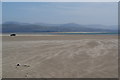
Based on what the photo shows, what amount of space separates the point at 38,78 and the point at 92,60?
4.22 metres

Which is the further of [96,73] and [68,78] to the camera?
[96,73]

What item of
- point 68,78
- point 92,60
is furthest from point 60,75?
point 92,60

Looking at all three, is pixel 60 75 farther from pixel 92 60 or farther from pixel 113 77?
pixel 92 60

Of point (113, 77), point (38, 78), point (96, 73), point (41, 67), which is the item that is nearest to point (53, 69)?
point (41, 67)

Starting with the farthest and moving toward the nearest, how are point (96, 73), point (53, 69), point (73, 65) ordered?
point (73, 65)
point (53, 69)
point (96, 73)

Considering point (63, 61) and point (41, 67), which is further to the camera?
point (63, 61)

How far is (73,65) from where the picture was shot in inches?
395

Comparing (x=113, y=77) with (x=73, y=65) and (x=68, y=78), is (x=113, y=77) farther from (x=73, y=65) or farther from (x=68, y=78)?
(x=73, y=65)

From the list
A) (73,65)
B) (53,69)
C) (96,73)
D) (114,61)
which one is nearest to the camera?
(96,73)

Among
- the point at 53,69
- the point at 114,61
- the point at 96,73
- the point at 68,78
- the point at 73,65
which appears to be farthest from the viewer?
the point at 114,61

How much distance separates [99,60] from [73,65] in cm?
191

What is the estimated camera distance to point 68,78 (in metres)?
7.92

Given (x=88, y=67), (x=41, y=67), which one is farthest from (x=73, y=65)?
(x=41, y=67)

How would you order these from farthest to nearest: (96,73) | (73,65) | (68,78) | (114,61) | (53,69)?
(114,61), (73,65), (53,69), (96,73), (68,78)
